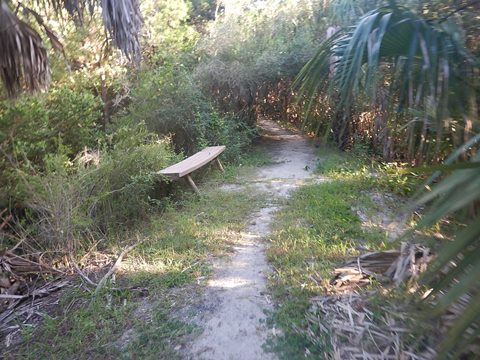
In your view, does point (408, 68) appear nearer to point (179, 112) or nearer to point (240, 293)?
point (240, 293)

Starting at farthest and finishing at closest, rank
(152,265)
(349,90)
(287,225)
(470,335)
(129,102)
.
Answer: (129,102), (287,225), (152,265), (349,90), (470,335)

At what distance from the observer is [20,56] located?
3.56 m

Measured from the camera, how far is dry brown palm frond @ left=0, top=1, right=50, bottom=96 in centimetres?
339

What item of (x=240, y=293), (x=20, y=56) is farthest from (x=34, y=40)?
(x=240, y=293)

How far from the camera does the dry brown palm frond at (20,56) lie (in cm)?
339

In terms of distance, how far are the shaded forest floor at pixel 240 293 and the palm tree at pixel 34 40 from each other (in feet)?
6.67

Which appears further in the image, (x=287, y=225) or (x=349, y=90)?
(x=287, y=225)

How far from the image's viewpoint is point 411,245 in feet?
11.2

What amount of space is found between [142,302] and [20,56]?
241 cm

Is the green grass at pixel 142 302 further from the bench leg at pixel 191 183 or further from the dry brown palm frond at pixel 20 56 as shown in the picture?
the dry brown palm frond at pixel 20 56

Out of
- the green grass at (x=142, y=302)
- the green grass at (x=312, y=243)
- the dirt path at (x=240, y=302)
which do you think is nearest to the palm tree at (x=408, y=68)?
the green grass at (x=312, y=243)

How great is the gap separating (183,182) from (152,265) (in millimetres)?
3040

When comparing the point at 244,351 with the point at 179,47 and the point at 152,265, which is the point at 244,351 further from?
the point at 179,47

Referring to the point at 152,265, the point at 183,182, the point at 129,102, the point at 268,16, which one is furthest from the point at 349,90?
the point at 268,16
